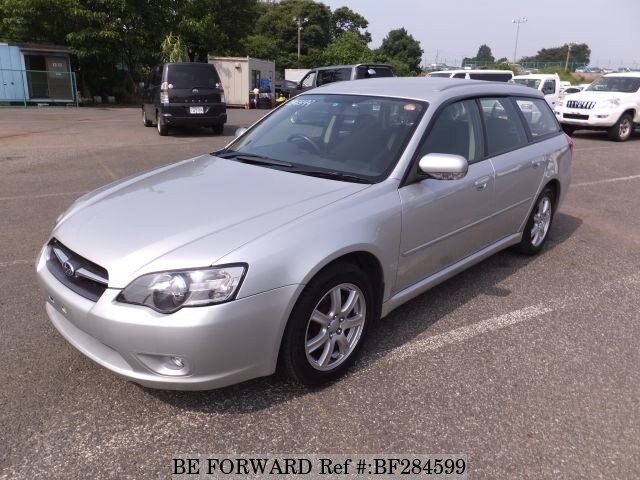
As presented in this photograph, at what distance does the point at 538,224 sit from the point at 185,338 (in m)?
3.79

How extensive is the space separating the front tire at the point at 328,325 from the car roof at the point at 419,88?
1.51 metres

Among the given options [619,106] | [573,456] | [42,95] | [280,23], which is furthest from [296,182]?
[280,23]

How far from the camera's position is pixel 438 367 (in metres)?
3.11

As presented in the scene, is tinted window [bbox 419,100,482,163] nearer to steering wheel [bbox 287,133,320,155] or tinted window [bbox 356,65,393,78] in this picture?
steering wheel [bbox 287,133,320,155]

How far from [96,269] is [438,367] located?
6.36 feet

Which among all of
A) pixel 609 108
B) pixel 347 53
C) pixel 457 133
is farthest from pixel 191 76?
pixel 347 53

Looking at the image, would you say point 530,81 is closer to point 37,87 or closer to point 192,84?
point 192,84

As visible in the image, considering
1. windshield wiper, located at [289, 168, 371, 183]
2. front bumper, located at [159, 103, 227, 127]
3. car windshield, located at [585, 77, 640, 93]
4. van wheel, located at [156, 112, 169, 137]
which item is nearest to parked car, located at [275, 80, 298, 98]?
front bumper, located at [159, 103, 227, 127]

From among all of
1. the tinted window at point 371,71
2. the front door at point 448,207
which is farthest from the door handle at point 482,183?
the tinted window at point 371,71

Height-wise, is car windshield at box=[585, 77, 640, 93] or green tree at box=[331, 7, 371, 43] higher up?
green tree at box=[331, 7, 371, 43]

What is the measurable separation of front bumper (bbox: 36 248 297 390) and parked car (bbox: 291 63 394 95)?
1405 centimetres

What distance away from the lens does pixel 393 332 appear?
351 centimetres

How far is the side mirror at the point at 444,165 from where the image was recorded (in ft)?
10.1

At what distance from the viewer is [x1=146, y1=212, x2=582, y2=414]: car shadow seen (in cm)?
275
